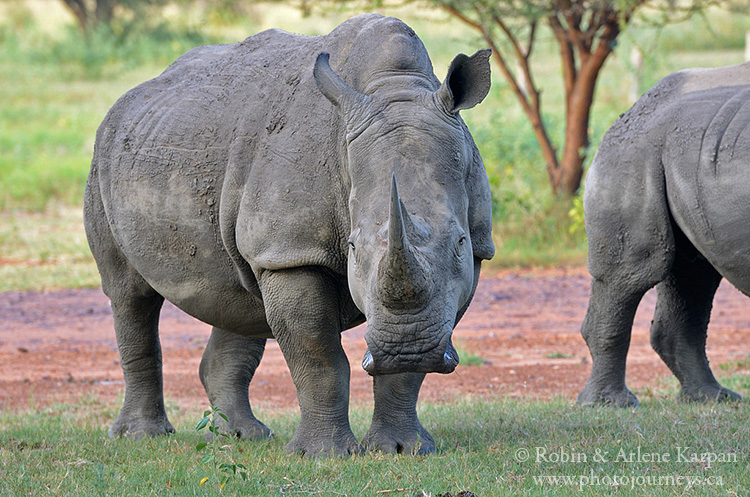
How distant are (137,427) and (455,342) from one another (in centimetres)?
393

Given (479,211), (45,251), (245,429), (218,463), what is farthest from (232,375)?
(45,251)

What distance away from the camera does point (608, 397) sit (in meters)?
6.93

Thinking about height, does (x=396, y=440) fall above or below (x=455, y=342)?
above

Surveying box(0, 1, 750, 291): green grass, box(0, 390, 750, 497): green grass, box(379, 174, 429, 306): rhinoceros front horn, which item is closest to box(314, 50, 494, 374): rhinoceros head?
box(379, 174, 429, 306): rhinoceros front horn

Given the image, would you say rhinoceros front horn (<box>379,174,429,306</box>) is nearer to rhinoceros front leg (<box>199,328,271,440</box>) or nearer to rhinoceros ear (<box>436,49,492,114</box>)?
rhinoceros ear (<box>436,49,492,114</box>)

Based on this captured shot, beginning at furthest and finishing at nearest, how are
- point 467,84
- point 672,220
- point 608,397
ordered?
point 608,397 → point 672,220 → point 467,84

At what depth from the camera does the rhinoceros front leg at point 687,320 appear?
7082 mm

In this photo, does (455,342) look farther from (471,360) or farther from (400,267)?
(400,267)

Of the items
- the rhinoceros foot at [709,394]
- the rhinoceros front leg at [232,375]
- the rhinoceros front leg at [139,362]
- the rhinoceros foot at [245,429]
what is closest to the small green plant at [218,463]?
the rhinoceros foot at [245,429]

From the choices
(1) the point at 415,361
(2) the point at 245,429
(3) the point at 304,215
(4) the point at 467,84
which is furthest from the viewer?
(2) the point at 245,429

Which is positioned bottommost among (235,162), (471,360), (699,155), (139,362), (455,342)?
(455,342)

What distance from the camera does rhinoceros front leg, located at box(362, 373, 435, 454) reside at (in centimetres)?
528

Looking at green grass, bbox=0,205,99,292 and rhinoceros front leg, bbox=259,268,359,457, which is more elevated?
rhinoceros front leg, bbox=259,268,359,457

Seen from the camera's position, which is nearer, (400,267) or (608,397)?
(400,267)
